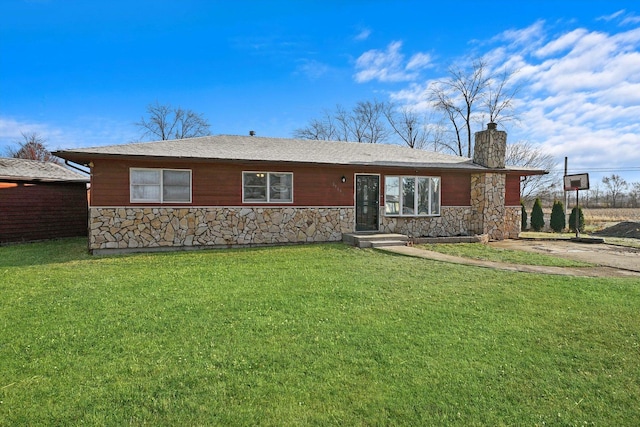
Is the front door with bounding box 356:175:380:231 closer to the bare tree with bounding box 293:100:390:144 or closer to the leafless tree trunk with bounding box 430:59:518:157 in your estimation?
the leafless tree trunk with bounding box 430:59:518:157

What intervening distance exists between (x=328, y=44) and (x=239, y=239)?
44.4ft

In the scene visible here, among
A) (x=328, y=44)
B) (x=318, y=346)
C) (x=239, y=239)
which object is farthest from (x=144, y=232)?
(x=328, y=44)

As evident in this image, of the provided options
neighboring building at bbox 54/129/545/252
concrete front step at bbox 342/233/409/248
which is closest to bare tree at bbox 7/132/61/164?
neighboring building at bbox 54/129/545/252

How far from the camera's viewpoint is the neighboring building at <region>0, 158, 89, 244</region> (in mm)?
11477

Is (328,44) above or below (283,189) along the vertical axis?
above

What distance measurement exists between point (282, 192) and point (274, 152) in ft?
5.05

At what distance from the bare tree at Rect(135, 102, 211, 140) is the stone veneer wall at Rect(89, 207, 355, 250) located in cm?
2617

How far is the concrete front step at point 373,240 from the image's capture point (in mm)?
10070

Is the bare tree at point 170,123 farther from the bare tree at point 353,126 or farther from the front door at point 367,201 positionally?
the front door at point 367,201

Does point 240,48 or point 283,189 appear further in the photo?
point 240,48

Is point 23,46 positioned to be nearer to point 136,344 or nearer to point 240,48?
point 240,48

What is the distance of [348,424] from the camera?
237cm

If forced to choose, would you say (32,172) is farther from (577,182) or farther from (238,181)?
(577,182)

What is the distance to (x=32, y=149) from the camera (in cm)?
3002
